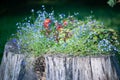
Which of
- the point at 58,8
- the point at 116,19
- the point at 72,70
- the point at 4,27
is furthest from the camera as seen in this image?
the point at 58,8

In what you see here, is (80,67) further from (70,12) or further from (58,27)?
(70,12)

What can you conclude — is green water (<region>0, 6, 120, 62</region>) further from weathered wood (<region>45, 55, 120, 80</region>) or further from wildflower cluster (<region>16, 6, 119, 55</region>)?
weathered wood (<region>45, 55, 120, 80</region>)

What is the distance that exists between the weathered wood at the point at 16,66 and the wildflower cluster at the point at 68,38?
0.33 feet

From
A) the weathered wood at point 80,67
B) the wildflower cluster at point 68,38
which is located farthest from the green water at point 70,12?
the weathered wood at point 80,67

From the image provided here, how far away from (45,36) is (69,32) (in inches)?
9.3

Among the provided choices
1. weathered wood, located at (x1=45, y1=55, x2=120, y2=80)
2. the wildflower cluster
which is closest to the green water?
the wildflower cluster

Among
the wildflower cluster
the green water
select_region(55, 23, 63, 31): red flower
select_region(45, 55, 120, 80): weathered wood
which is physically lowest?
select_region(45, 55, 120, 80): weathered wood

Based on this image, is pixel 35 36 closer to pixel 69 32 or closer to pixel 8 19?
pixel 69 32

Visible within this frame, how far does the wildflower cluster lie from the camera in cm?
297

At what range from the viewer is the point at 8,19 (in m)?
9.24

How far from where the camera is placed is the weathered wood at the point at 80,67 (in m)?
2.81

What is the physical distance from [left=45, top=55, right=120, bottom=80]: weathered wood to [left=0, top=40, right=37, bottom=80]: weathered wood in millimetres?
215

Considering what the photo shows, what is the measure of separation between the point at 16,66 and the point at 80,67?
62cm

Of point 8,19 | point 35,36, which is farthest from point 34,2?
Result: point 35,36
